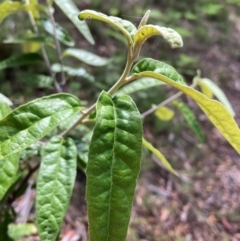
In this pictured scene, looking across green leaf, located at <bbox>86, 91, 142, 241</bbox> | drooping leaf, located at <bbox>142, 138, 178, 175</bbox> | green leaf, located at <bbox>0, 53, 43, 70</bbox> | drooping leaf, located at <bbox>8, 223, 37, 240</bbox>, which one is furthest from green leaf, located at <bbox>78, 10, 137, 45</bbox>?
drooping leaf, located at <bbox>8, 223, 37, 240</bbox>

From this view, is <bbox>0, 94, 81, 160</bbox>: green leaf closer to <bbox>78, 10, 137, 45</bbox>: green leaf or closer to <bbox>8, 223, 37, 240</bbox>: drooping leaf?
<bbox>78, 10, 137, 45</bbox>: green leaf

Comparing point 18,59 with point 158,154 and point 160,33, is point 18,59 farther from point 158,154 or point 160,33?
point 160,33

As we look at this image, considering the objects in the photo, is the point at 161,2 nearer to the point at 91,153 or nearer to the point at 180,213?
the point at 180,213

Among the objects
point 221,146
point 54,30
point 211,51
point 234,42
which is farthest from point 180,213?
point 234,42

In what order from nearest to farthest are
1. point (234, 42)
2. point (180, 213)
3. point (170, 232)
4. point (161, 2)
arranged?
point (170, 232) < point (180, 213) < point (161, 2) < point (234, 42)

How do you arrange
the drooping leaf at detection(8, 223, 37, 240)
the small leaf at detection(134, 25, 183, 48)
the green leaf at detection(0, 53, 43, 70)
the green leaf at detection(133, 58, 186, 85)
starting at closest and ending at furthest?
the small leaf at detection(134, 25, 183, 48), the green leaf at detection(133, 58, 186, 85), the green leaf at detection(0, 53, 43, 70), the drooping leaf at detection(8, 223, 37, 240)
